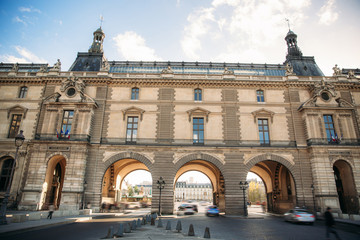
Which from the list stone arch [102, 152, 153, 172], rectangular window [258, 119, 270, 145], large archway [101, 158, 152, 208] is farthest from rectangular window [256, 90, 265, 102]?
large archway [101, 158, 152, 208]

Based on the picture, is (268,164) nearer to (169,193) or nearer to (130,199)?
(169,193)

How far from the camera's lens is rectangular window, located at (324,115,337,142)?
29359 millimetres

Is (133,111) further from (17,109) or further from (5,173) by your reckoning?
(5,173)

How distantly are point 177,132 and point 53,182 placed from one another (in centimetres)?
1749

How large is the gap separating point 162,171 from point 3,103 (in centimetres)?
2380

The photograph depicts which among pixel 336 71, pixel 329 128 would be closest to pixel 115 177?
pixel 329 128

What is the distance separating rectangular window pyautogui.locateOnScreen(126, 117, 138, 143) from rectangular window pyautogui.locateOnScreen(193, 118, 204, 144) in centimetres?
775

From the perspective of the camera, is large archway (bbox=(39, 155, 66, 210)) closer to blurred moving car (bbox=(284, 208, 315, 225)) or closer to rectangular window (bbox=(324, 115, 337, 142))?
blurred moving car (bbox=(284, 208, 315, 225))

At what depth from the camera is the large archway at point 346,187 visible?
2683 cm

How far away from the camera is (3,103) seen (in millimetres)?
31156

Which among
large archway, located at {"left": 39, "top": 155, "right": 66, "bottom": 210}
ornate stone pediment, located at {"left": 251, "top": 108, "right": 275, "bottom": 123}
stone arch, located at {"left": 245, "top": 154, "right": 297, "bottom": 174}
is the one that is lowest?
large archway, located at {"left": 39, "top": 155, "right": 66, "bottom": 210}

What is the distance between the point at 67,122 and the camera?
96.7 feet

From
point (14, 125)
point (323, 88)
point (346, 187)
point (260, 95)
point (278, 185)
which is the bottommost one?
point (346, 187)

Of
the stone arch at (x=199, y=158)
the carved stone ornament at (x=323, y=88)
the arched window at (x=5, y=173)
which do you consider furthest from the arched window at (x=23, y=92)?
the carved stone ornament at (x=323, y=88)
